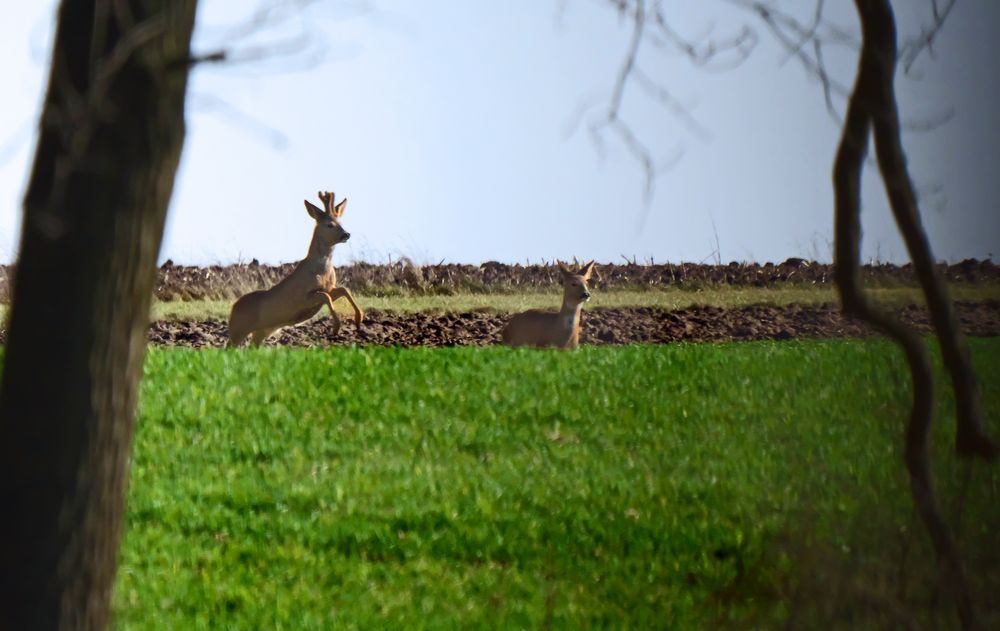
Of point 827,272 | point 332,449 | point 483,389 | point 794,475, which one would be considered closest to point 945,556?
→ point 794,475

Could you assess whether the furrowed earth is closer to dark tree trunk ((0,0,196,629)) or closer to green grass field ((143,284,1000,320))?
green grass field ((143,284,1000,320))

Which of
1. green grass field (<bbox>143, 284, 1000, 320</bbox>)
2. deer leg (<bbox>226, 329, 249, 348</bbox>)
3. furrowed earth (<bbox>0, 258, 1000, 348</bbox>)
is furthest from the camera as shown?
green grass field (<bbox>143, 284, 1000, 320</bbox>)

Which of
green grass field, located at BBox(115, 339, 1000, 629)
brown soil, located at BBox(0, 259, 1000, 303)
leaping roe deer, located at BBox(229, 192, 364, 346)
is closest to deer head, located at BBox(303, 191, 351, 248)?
leaping roe deer, located at BBox(229, 192, 364, 346)

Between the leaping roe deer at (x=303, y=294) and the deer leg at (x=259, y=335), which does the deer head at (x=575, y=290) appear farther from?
the deer leg at (x=259, y=335)

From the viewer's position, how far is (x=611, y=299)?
1873 centimetres

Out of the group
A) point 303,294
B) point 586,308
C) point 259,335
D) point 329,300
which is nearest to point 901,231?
point 329,300

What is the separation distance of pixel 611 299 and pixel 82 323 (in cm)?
1510

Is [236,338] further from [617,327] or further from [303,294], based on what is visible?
[617,327]

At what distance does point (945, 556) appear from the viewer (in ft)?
14.6

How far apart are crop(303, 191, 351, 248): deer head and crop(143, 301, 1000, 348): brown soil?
1081 mm

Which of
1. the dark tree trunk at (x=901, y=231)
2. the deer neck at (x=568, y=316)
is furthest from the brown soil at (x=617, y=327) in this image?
the dark tree trunk at (x=901, y=231)

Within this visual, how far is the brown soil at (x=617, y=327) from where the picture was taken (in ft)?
48.6

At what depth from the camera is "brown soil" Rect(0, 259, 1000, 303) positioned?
20.1 meters

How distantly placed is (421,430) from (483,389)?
1183 mm
